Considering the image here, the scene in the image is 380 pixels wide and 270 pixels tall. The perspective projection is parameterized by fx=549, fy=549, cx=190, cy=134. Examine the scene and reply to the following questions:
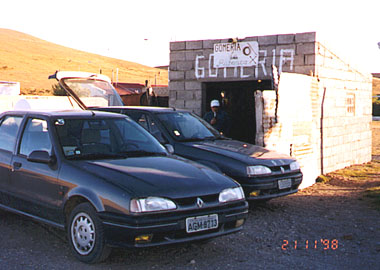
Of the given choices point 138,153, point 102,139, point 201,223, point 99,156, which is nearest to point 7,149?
point 102,139

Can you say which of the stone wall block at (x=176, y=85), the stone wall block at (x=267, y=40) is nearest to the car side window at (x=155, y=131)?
the stone wall block at (x=267, y=40)

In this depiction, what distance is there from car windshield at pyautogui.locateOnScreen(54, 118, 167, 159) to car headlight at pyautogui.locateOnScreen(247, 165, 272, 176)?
66.3 inches

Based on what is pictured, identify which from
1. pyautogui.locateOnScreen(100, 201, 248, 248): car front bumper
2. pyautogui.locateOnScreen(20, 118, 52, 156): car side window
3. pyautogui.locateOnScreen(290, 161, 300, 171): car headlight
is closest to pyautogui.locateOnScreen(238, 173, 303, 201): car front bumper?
pyautogui.locateOnScreen(290, 161, 300, 171): car headlight

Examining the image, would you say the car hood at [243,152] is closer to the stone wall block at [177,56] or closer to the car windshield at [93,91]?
the stone wall block at [177,56]

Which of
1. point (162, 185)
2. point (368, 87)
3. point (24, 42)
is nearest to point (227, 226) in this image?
point (162, 185)

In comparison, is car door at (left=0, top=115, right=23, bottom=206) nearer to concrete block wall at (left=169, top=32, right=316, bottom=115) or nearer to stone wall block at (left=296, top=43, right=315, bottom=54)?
concrete block wall at (left=169, top=32, right=316, bottom=115)

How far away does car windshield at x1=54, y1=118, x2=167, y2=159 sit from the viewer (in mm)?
5996

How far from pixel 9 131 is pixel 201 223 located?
2975mm

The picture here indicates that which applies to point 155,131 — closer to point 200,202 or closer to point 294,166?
point 294,166

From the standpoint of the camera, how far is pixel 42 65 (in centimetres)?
8706

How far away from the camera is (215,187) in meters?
5.52

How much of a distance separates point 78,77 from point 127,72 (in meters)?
87.7

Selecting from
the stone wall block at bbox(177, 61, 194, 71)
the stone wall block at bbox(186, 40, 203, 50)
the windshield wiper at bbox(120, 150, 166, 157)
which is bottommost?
the windshield wiper at bbox(120, 150, 166, 157)
